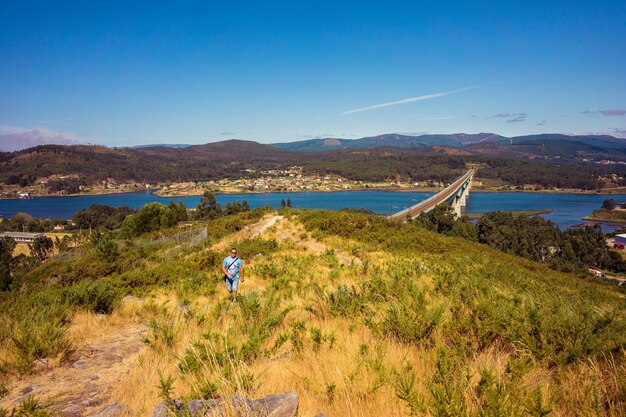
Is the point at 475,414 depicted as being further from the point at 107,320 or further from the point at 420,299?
the point at 107,320

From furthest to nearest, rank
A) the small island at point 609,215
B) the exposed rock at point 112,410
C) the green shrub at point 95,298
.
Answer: the small island at point 609,215 → the green shrub at point 95,298 → the exposed rock at point 112,410

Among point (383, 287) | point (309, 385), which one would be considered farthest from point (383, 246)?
point (309, 385)

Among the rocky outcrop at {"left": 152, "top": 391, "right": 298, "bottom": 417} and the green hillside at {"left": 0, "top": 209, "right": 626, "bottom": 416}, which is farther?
the green hillside at {"left": 0, "top": 209, "right": 626, "bottom": 416}

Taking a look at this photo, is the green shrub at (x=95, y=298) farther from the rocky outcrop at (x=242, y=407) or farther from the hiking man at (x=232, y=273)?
the rocky outcrop at (x=242, y=407)

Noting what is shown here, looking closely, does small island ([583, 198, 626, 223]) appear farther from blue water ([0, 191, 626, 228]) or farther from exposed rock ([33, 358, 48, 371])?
exposed rock ([33, 358, 48, 371])

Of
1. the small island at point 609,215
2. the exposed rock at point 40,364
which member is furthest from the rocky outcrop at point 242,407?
the small island at point 609,215

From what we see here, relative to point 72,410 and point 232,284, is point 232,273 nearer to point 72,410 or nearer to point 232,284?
point 232,284

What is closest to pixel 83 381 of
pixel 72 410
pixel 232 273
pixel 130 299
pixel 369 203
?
pixel 72 410

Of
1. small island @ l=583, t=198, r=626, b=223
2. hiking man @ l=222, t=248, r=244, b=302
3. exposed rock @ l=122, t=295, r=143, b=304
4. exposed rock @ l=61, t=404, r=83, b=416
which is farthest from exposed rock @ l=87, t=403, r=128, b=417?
small island @ l=583, t=198, r=626, b=223
